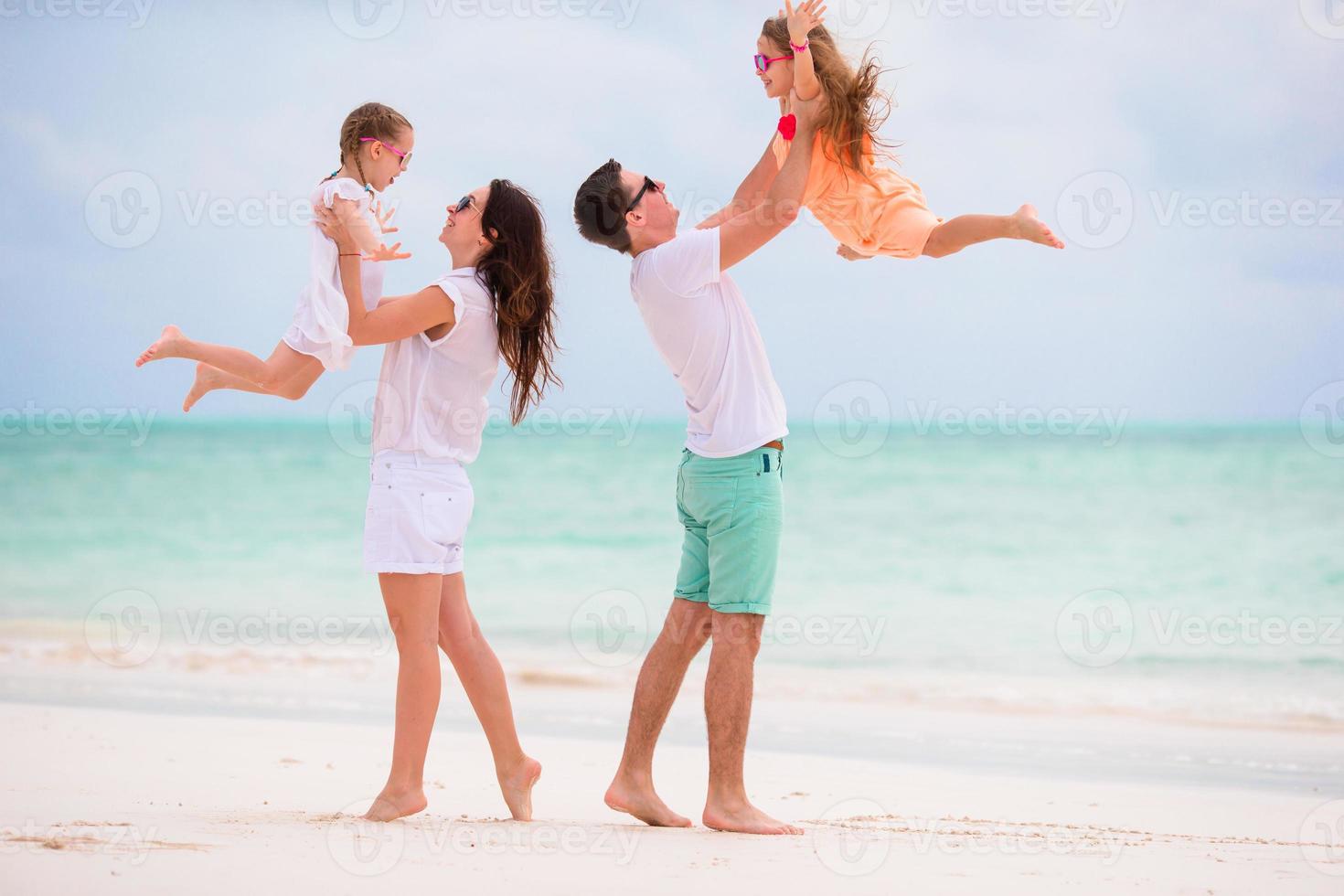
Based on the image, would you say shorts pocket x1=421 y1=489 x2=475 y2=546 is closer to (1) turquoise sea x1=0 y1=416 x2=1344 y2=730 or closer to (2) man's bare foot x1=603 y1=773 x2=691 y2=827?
(2) man's bare foot x1=603 y1=773 x2=691 y2=827

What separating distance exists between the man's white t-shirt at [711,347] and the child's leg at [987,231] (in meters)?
0.59

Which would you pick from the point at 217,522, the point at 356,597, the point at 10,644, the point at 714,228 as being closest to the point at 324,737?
A: the point at 714,228

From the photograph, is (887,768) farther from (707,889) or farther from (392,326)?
(392,326)

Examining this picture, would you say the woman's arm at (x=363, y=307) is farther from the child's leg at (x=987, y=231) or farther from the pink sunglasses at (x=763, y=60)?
the child's leg at (x=987, y=231)

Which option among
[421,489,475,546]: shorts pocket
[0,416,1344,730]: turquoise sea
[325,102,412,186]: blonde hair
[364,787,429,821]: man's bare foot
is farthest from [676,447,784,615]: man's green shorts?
[0,416,1344,730]: turquoise sea

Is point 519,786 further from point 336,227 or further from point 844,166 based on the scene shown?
point 844,166

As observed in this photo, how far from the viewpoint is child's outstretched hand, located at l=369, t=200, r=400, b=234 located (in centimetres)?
334

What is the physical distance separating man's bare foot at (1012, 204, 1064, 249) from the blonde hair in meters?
1.73

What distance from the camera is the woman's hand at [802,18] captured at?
3297 mm

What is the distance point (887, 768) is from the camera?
521cm

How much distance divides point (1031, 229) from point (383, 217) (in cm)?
177

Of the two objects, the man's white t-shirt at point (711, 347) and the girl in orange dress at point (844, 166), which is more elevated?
the girl in orange dress at point (844, 166)

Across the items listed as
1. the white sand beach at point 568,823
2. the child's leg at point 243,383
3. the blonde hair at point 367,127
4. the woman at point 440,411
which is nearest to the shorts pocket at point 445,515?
the woman at point 440,411

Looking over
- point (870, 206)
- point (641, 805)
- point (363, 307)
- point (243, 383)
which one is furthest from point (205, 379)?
point (870, 206)
